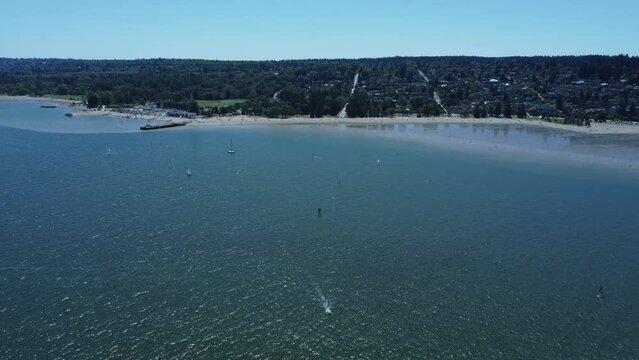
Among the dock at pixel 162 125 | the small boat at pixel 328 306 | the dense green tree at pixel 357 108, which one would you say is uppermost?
the dense green tree at pixel 357 108

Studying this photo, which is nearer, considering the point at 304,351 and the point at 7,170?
the point at 304,351

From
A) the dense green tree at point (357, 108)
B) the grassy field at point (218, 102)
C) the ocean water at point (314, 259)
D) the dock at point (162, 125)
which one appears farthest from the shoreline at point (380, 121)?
the ocean water at point (314, 259)

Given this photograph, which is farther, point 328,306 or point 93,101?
point 93,101

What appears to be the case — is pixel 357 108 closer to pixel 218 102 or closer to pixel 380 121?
pixel 380 121

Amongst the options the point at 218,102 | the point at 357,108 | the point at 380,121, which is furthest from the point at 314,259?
the point at 218,102

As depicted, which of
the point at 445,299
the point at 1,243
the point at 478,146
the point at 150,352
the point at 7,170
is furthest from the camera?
the point at 478,146

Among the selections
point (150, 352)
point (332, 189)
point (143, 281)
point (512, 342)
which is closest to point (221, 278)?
point (143, 281)

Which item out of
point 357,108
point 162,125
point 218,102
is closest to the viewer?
point 162,125

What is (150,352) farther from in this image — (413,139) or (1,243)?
(413,139)

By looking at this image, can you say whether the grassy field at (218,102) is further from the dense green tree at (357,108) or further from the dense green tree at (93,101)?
the dense green tree at (357,108)
